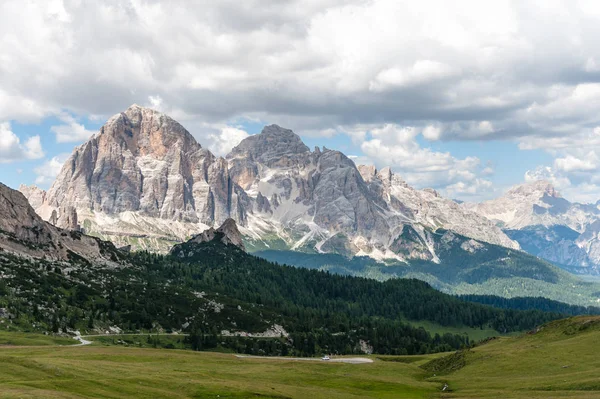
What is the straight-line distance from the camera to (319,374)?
13262 cm

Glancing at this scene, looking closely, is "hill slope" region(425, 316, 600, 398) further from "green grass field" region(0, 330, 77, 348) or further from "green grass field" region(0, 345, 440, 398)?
"green grass field" region(0, 330, 77, 348)

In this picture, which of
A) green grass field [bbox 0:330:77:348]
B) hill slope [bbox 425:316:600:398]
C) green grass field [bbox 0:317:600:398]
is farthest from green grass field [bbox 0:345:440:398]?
green grass field [bbox 0:330:77:348]

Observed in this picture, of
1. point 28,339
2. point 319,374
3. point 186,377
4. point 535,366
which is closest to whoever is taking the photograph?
point 186,377

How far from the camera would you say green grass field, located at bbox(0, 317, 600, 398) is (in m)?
89.9

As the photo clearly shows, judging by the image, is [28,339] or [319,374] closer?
[319,374]

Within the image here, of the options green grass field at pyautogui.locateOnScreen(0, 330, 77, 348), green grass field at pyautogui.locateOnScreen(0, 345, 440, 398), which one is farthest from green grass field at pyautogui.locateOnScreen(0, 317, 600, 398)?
green grass field at pyautogui.locateOnScreen(0, 330, 77, 348)

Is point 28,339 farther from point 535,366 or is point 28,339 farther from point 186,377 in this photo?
point 535,366

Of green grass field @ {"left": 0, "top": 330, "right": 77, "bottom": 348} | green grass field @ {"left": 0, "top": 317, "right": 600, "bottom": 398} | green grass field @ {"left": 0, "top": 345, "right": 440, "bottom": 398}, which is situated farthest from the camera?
green grass field @ {"left": 0, "top": 330, "right": 77, "bottom": 348}

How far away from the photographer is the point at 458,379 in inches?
5236

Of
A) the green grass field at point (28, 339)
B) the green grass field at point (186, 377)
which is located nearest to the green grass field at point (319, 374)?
the green grass field at point (186, 377)

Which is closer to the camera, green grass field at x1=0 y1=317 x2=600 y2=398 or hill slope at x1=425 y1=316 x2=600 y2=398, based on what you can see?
green grass field at x1=0 y1=317 x2=600 y2=398

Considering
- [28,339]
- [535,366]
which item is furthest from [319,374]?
[28,339]

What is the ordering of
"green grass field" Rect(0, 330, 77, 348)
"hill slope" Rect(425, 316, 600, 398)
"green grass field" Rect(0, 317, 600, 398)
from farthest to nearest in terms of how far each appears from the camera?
1. "green grass field" Rect(0, 330, 77, 348)
2. "hill slope" Rect(425, 316, 600, 398)
3. "green grass field" Rect(0, 317, 600, 398)

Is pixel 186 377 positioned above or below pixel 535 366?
above
